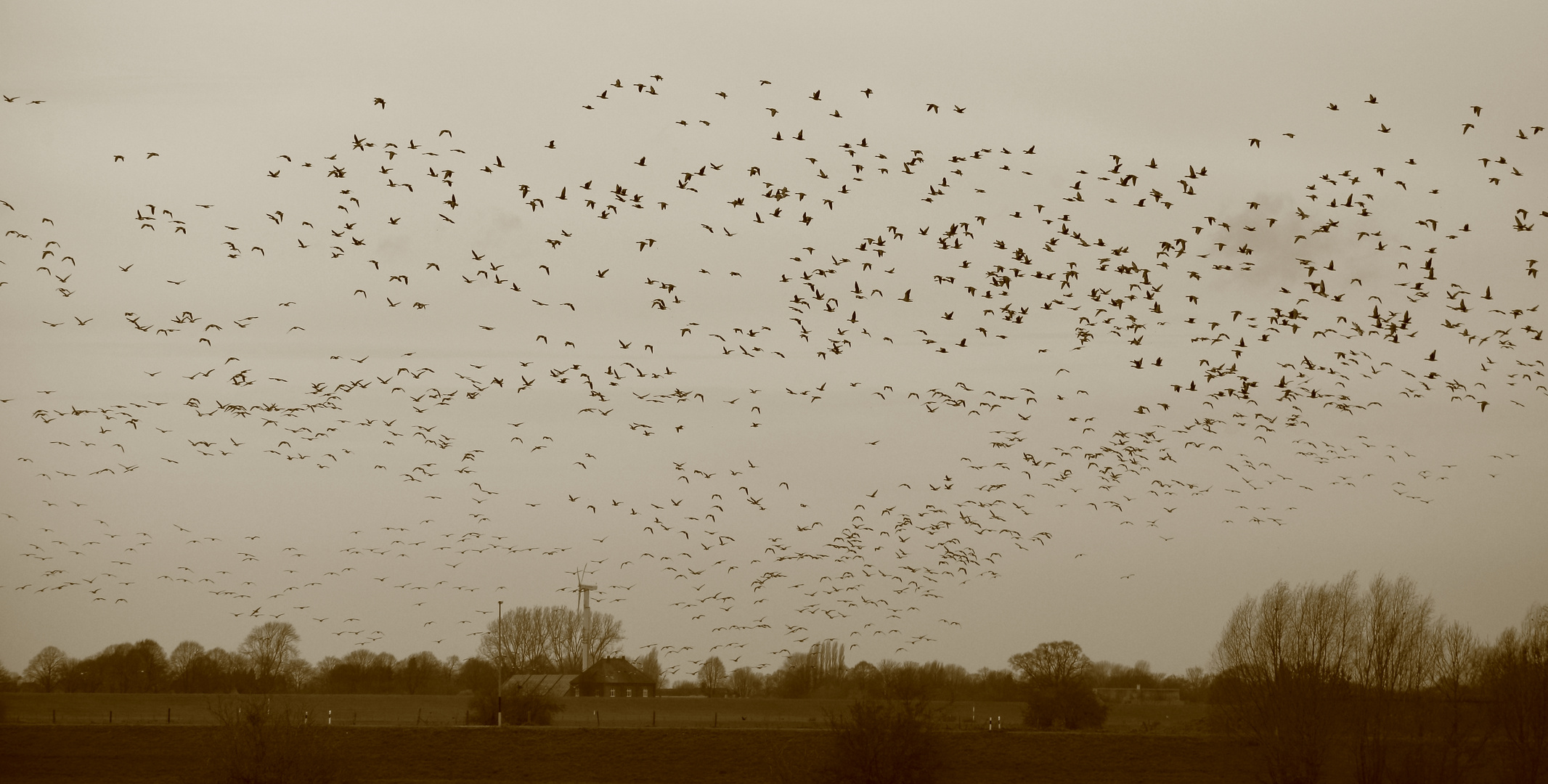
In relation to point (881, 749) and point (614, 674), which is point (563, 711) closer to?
point (881, 749)

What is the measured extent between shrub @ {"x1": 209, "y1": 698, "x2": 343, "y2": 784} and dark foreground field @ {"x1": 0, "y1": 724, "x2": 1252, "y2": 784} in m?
7.07

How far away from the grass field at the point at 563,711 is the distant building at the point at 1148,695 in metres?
19.6

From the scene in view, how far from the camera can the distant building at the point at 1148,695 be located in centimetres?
10919

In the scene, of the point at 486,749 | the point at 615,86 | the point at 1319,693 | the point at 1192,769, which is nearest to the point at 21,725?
the point at 486,749

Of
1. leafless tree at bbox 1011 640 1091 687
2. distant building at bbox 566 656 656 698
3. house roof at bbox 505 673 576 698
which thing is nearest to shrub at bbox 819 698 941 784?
leafless tree at bbox 1011 640 1091 687

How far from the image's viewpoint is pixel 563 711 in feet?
235

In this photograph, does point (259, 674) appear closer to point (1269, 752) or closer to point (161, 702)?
A: point (161, 702)

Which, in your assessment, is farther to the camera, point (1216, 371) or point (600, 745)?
point (600, 745)

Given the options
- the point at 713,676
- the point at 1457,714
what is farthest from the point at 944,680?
the point at 1457,714

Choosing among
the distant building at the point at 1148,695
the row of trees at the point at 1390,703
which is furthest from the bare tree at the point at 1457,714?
the distant building at the point at 1148,695

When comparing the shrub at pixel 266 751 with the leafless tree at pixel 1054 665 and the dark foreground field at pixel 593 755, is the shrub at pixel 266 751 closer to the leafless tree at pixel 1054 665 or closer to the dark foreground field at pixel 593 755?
the dark foreground field at pixel 593 755

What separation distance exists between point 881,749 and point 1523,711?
24323mm

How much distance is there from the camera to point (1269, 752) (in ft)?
162

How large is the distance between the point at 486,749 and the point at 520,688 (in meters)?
9.62
